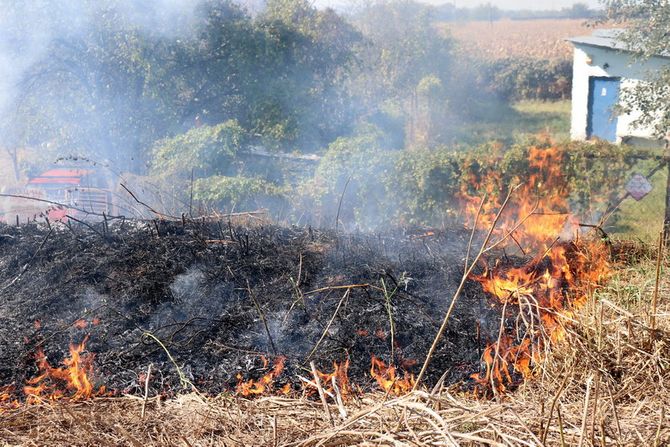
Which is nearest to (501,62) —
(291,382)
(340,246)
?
(340,246)

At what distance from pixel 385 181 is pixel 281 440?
696 centimetres

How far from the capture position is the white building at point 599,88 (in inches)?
637

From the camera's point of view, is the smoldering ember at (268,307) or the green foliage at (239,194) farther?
the green foliage at (239,194)

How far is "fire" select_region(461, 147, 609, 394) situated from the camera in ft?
13.6

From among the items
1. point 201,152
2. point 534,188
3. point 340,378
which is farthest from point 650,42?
point 201,152

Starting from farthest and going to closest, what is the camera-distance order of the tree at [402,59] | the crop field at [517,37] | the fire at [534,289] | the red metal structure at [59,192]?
1. the crop field at [517,37]
2. the tree at [402,59]
3. the red metal structure at [59,192]
4. the fire at [534,289]

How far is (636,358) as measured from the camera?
3734 mm

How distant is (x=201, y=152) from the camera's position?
10.9m

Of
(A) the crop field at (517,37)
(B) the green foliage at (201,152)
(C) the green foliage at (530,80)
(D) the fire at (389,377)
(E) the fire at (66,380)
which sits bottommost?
(D) the fire at (389,377)

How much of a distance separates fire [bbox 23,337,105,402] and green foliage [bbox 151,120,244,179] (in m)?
6.66

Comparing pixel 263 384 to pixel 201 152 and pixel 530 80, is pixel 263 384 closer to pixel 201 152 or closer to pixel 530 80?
pixel 201 152

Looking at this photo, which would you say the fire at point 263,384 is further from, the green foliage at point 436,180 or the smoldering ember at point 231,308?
the green foliage at point 436,180

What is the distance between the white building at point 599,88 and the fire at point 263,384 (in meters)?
14.5

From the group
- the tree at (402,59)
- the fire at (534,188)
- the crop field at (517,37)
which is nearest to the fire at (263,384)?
the fire at (534,188)
